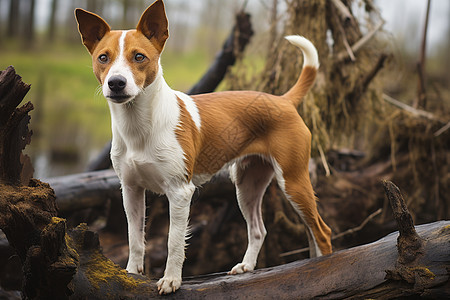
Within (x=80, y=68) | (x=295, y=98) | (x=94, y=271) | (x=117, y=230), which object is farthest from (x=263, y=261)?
(x=80, y=68)

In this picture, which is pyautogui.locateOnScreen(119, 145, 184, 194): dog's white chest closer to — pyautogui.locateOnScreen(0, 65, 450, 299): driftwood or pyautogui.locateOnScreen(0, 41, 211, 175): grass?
pyautogui.locateOnScreen(0, 65, 450, 299): driftwood

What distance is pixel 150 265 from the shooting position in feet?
15.8

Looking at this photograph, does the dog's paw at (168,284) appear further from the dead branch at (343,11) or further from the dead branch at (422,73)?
the dead branch at (422,73)

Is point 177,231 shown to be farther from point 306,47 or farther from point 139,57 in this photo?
point 306,47

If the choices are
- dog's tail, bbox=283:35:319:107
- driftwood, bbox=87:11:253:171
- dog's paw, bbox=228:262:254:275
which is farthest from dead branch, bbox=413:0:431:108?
dog's paw, bbox=228:262:254:275

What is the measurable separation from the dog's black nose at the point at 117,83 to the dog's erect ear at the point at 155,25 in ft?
1.43

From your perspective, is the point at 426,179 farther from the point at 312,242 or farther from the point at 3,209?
the point at 3,209

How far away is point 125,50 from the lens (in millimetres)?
2479

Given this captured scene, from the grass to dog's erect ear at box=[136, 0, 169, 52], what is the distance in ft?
13.3

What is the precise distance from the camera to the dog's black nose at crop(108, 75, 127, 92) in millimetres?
2324

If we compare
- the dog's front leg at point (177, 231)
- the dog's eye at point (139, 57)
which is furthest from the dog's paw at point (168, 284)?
the dog's eye at point (139, 57)

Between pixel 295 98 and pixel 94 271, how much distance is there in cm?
190

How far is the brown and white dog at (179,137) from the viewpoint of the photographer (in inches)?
101

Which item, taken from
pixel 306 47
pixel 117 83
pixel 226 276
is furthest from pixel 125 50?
pixel 226 276
